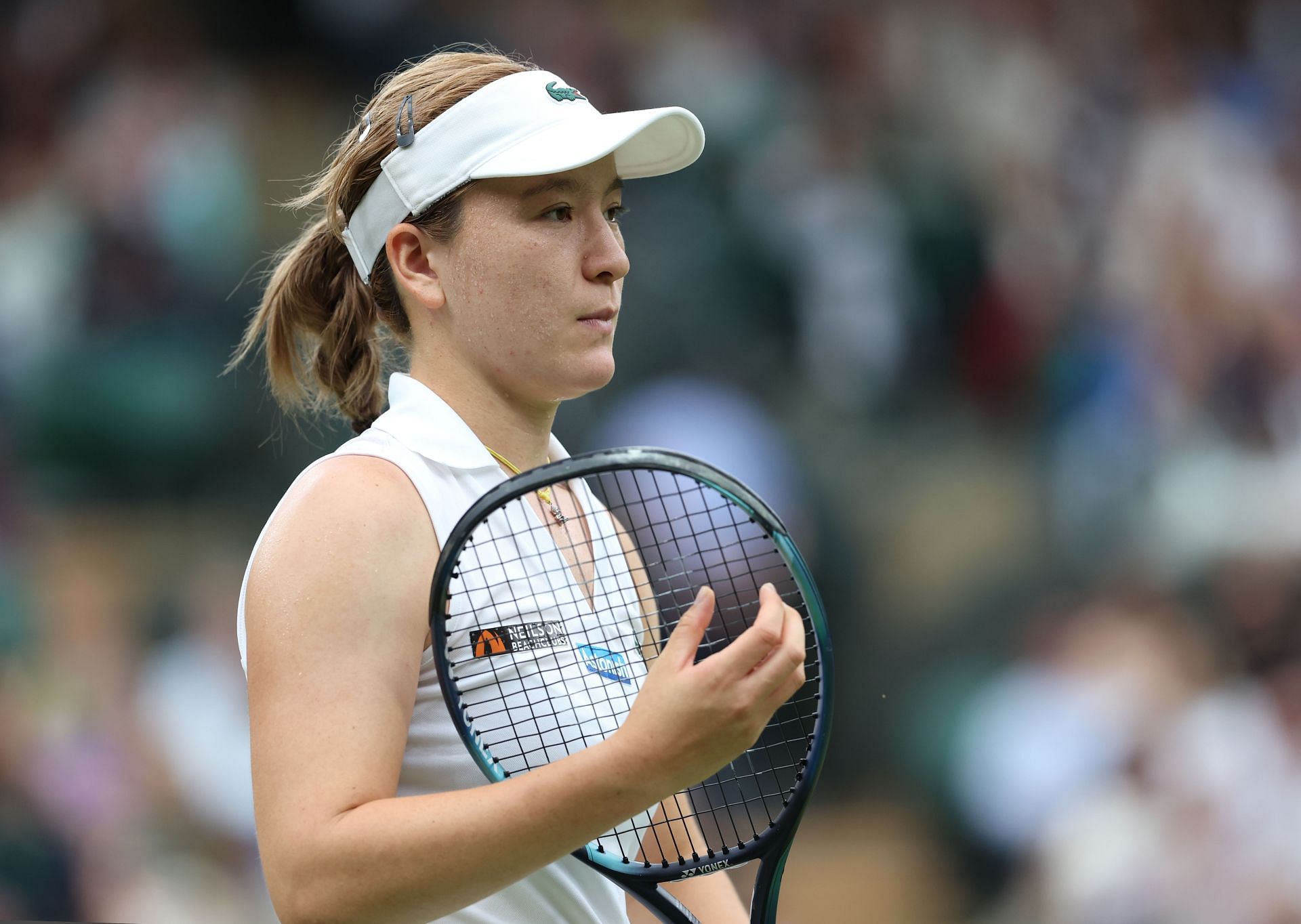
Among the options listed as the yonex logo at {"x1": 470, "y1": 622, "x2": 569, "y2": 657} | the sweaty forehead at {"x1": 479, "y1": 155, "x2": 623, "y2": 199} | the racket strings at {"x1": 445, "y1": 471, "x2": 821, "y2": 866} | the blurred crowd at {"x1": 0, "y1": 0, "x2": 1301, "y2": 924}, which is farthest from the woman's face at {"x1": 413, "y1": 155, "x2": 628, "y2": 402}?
the blurred crowd at {"x1": 0, "y1": 0, "x2": 1301, "y2": 924}

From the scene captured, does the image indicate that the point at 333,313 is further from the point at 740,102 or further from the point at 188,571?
the point at 740,102

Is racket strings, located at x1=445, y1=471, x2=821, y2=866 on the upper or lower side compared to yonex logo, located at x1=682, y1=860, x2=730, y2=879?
upper

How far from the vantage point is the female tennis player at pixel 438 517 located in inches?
46.2

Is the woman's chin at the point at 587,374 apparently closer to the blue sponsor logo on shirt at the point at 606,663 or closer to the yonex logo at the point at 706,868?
the blue sponsor logo on shirt at the point at 606,663

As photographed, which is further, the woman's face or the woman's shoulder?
the woman's face

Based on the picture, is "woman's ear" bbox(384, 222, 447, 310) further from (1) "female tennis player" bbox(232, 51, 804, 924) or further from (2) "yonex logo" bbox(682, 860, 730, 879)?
(2) "yonex logo" bbox(682, 860, 730, 879)

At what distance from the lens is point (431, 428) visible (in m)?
1.45

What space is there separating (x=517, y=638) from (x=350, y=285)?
572 millimetres

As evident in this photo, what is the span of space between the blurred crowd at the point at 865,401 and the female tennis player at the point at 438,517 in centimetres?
238

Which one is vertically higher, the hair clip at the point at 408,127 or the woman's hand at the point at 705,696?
the hair clip at the point at 408,127

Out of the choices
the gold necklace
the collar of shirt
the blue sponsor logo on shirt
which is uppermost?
the collar of shirt

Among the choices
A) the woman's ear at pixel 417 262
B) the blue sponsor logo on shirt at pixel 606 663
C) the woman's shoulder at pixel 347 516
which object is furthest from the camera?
the woman's ear at pixel 417 262

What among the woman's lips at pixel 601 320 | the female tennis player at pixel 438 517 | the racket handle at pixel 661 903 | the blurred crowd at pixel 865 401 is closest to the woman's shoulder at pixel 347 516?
the female tennis player at pixel 438 517

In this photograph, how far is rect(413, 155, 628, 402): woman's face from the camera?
4.89ft
